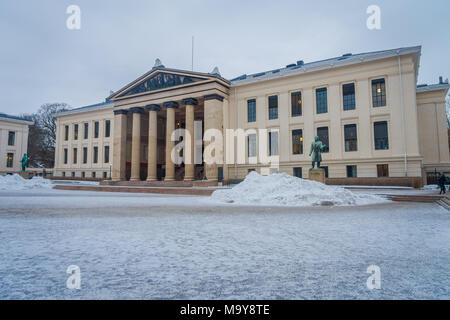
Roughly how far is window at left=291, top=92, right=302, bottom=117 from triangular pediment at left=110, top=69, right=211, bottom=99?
34.1 ft

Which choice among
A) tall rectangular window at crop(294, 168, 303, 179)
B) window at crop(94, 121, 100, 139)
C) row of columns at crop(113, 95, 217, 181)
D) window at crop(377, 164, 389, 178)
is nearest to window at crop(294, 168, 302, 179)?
tall rectangular window at crop(294, 168, 303, 179)

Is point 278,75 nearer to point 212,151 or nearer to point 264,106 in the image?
point 264,106

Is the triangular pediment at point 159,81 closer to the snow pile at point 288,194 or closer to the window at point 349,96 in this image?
the window at point 349,96

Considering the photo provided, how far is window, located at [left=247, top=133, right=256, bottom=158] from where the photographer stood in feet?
110

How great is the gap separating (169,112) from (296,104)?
16.0 m

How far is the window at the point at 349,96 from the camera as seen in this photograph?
2909cm

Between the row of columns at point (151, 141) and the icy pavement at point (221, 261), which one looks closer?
the icy pavement at point (221, 261)

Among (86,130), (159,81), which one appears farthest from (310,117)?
(86,130)

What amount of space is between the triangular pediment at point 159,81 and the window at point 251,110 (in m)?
6.11

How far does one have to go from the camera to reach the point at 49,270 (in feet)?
9.92

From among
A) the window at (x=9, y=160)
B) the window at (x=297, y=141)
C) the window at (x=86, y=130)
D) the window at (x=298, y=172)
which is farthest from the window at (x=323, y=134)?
the window at (x=9, y=160)

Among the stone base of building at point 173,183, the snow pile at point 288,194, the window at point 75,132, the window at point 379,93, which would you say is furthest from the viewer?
the window at point 75,132

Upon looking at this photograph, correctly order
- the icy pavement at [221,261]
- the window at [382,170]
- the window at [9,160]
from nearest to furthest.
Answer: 1. the icy pavement at [221,261]
2. the window at [382,170]
3. the window at [9,160]

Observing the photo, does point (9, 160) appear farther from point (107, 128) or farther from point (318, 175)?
point (318, 175)
